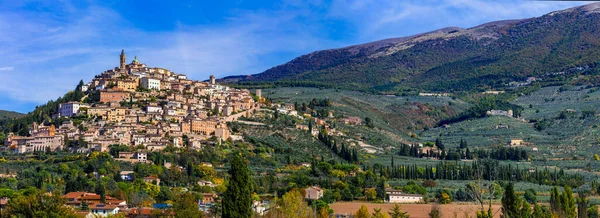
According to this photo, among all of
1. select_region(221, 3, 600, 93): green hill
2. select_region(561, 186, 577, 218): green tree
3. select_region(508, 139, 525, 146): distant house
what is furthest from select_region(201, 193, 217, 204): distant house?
select_region(221, 3, 600, 93): green hill

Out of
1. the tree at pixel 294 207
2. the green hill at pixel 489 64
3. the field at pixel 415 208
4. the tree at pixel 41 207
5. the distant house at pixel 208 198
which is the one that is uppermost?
the green hill at pixel 489 64

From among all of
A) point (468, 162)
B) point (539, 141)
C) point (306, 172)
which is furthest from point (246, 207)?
point (539, 141)

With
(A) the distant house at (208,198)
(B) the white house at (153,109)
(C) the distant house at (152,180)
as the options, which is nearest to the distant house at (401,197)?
(A) the distant house at (208,198)

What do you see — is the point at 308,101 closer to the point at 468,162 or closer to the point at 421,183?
the point at 468,162

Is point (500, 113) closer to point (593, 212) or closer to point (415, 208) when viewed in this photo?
point (415, 208)

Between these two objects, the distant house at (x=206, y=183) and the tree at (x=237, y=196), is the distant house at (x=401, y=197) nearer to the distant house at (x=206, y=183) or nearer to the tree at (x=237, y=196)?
the distant house at (x=206, y=183)

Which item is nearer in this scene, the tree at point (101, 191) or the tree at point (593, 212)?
the tree at point (593, 212)
